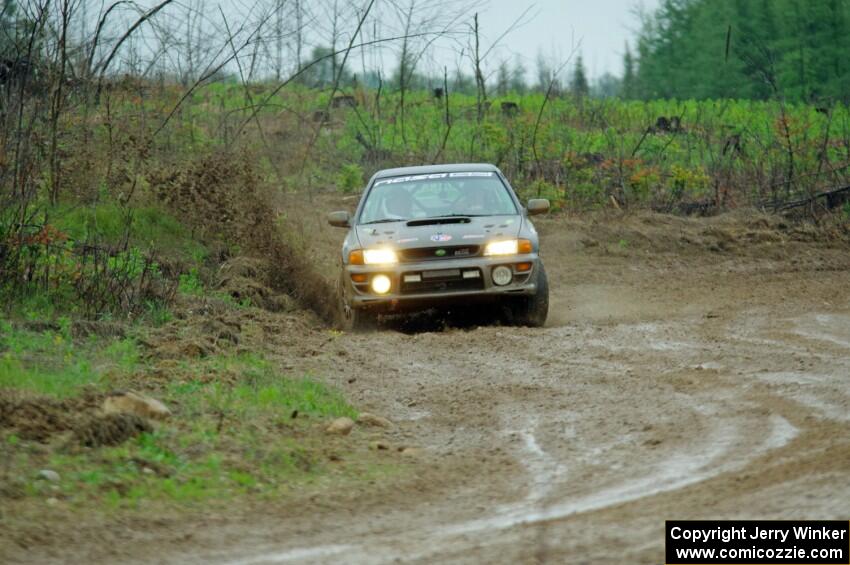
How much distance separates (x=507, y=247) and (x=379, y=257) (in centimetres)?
124

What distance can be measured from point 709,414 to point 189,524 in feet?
11.3

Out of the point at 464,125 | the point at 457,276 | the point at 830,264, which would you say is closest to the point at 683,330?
the point at 457,276

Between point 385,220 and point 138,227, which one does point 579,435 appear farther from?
point 138,227

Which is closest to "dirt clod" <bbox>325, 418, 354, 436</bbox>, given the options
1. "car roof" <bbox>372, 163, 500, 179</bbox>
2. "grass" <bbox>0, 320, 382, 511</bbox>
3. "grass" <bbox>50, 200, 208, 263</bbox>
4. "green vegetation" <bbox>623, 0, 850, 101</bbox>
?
"grass" <bbox>0, 320, 382, 511</bbox>

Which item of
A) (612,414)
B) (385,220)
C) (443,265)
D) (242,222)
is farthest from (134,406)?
(242,222)

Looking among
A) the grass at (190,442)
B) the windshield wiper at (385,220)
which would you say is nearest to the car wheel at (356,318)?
the windshield wiper at (385,220)

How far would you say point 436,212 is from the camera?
1250 cm

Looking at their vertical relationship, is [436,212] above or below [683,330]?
above

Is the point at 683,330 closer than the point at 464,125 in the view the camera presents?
Yes

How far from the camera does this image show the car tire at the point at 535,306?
39.2 ft

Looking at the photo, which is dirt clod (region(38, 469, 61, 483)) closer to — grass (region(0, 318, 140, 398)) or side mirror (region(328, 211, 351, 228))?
grass (region(0, 318, 140, 398))

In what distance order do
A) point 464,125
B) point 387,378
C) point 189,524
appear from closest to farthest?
point 189,524 → point 387,378 → point 464,125

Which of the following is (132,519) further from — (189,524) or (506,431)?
(506,431)

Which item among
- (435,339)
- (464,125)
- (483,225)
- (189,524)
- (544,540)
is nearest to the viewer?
(544,540)
